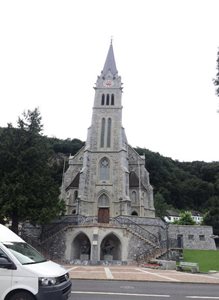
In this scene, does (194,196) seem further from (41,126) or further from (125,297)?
(125,297)

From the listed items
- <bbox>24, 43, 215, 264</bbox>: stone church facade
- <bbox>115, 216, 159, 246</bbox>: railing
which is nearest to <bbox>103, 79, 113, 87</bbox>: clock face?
<bbox>24, 43, 215, 264</bbox>: stone church facade

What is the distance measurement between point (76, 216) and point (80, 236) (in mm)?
2238

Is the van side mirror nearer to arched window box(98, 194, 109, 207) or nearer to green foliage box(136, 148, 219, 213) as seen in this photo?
arched window box(98, 194, 109, 207)

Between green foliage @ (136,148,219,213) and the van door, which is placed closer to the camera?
the van door

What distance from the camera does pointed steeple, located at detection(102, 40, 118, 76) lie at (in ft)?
171

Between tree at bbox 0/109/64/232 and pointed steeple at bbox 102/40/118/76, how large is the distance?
23.2m

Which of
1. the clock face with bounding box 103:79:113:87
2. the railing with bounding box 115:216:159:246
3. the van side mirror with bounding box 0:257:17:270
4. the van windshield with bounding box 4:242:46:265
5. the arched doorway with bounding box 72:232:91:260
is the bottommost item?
the van side mirror with bounding box 0:257:17:270

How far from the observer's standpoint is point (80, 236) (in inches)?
1315

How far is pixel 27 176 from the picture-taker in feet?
93.7

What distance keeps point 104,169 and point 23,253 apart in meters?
35.8

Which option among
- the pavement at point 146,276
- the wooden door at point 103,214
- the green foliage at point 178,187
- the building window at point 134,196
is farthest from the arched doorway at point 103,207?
the green foliage at point 178,187

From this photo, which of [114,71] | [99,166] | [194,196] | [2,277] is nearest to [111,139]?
[99,166]

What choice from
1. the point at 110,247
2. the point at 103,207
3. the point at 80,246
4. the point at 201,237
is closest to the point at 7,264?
the point at 80,246

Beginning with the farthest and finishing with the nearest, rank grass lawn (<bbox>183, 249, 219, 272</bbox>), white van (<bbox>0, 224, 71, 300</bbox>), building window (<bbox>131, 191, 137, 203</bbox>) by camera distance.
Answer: building window (<bbox>131, 191, 137, 203</bbox>)
grass lawn (<bbox>183, 249, 219, 272</bbox>)
white van (<bbox>0, 224, 71, 300</bbox>)
